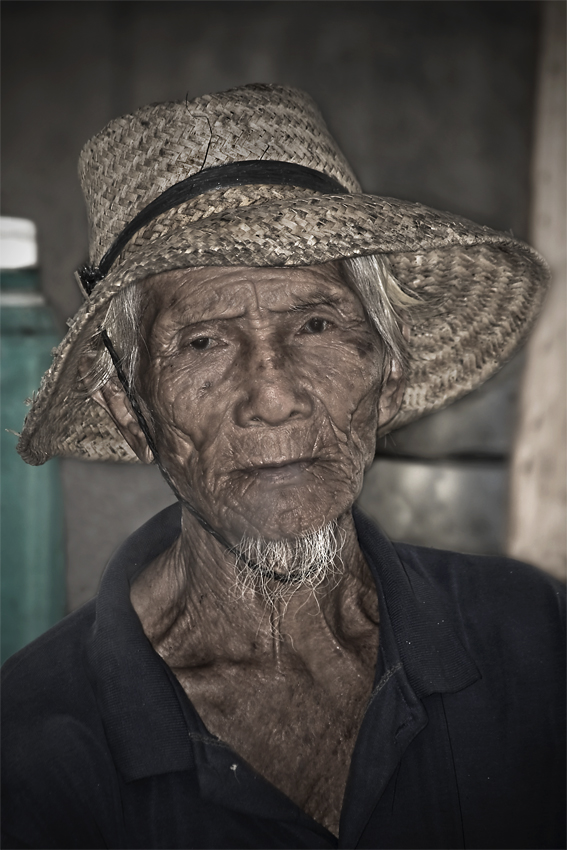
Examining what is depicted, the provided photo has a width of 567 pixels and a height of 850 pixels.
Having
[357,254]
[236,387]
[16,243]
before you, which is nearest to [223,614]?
[236,387]

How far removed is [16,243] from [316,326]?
105cm

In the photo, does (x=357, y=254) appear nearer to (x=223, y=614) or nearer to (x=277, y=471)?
(x=277, y=471)

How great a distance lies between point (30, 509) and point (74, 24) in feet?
5.18

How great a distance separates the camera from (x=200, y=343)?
130 cm

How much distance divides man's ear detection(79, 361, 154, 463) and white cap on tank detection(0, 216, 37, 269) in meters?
0.65

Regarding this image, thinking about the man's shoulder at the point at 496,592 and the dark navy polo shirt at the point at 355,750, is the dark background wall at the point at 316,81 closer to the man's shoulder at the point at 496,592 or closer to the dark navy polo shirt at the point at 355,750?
the man's shoulder at the point at 496,592

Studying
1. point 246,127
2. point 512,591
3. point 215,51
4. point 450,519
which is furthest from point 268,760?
point 215,51

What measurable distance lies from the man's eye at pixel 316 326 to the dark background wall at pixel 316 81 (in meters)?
1.18

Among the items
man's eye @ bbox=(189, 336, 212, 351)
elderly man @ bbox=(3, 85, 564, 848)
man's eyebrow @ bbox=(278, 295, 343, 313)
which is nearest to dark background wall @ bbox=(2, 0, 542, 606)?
elderly man @ bbox=(3, 85, 564, 848)

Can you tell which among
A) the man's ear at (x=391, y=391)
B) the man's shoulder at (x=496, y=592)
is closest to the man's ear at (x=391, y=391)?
the man's ear at (x=391, y=391)

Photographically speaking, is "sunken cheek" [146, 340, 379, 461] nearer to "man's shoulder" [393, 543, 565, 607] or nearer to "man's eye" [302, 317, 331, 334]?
"man's eye" [302, 317, 331, 334]

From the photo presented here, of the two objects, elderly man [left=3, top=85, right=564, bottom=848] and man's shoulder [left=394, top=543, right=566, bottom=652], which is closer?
elderly man [left=3, top=85, right=564, bottom=848]

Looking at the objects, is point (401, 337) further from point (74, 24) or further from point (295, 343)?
point (74, 24)

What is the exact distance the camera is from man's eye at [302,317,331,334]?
4.31 feet
